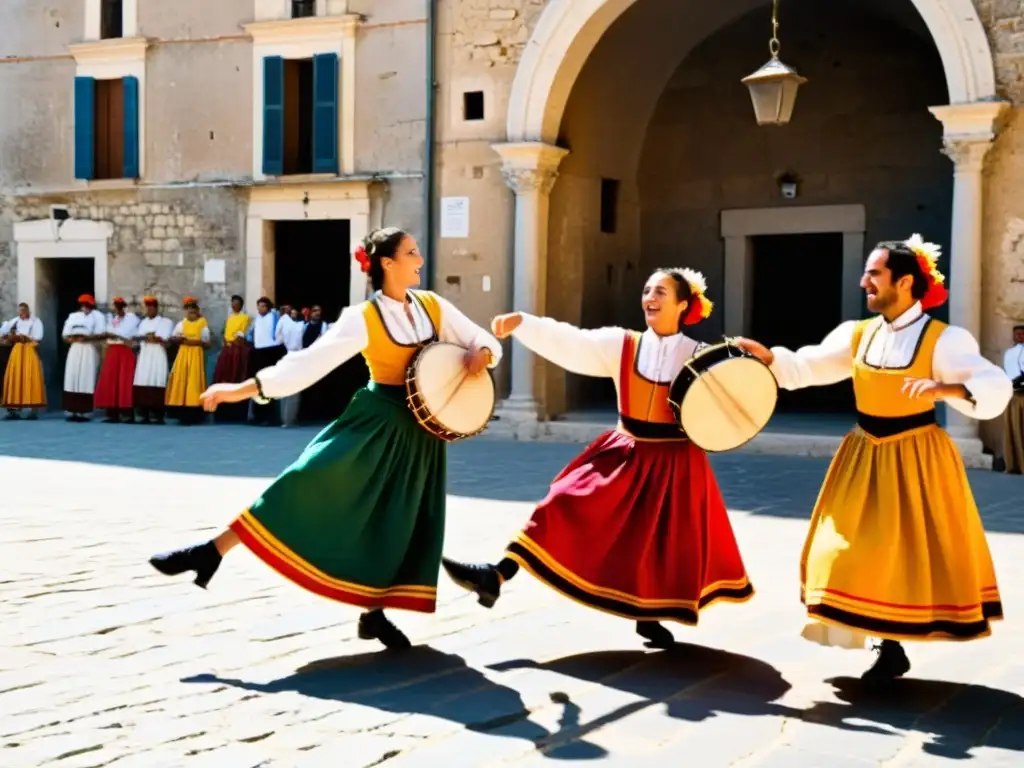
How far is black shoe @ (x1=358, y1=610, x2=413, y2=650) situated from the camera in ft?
16.3

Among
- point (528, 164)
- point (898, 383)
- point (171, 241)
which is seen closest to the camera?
point (898, 383)

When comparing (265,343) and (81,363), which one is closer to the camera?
(265,343)

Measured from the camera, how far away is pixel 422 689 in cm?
437

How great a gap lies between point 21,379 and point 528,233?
7.73 metres

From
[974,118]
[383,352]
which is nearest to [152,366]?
[974,118]

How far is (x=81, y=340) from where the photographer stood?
18078 mm

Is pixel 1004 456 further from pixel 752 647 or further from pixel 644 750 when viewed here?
pixel 644 750

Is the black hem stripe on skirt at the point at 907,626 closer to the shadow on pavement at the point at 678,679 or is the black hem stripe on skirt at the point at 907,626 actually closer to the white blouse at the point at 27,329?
the shadow on pavement at the point at 678,679

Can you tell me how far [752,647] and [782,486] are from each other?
222 inches

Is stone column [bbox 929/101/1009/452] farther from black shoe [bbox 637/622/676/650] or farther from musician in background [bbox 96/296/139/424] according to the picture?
musician in background [bbox 96/296/139/424]

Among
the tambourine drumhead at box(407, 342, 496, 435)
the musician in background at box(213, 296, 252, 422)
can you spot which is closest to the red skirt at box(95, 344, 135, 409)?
the musician in background at box(213, 296, 252, 422)

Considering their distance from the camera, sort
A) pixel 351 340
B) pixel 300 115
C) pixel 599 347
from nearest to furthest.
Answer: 1. pixel 351 340
2. pixel 599 347
3. pixel 300 115

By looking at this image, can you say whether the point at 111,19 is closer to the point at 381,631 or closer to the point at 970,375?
the point at 381,631

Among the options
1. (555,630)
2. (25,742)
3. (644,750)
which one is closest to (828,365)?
(555,630)
